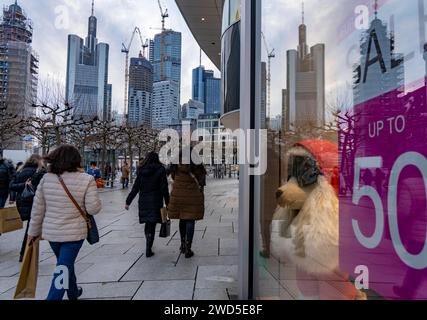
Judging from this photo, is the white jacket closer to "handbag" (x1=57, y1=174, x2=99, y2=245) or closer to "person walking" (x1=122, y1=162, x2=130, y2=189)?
"handbag" (x1=57, y1=174, x2=99, y2=245)

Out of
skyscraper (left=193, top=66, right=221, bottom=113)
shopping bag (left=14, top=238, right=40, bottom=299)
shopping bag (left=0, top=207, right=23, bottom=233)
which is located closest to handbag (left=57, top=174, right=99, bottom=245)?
shopping bag (left=14, top=238, right=40, bottom=299)

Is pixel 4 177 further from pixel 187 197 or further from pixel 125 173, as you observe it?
pixel 125 173

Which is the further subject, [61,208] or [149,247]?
[149,247]

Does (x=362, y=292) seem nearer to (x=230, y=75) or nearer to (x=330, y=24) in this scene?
(x=330, y=24)

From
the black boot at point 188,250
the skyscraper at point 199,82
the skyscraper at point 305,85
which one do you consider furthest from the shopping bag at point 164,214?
the skyscraper at point 199,82

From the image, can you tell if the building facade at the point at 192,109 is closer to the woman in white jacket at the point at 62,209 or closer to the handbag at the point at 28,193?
the handbag at the point at 28,193

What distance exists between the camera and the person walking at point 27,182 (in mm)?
4988

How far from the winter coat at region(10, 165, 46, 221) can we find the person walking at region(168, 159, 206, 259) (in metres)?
2.17

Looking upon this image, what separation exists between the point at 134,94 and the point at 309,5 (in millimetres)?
38848

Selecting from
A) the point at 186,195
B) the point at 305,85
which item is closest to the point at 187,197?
the point at 186,195

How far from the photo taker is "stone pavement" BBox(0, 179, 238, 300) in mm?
3818

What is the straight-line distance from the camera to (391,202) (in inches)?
69.1

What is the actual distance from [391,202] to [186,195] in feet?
12.6
